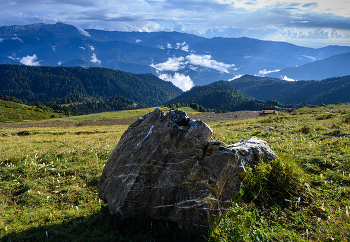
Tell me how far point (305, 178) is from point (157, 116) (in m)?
7.26

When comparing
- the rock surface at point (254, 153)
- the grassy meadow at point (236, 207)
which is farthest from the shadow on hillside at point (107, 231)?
the rock surface at point (254, 153)

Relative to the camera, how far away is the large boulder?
659cm

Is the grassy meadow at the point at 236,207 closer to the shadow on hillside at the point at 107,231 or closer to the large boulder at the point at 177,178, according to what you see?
the shadow on hillside at the point at 107,231

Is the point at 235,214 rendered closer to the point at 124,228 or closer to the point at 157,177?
the point at 157,177

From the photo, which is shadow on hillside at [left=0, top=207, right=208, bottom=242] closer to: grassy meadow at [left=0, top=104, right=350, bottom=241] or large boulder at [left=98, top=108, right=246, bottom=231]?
grassy meadow at [left=0, top=104, right=350, bottom=241]

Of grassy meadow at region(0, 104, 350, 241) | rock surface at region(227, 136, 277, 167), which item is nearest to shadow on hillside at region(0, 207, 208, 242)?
grassy meadow at region(0, 104, 350, 241)

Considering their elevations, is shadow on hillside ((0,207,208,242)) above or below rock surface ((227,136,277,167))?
below

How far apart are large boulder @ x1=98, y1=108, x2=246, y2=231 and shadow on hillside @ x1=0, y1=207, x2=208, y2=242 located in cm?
31

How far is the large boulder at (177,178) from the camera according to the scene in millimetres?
6590

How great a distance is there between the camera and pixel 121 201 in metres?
7.11

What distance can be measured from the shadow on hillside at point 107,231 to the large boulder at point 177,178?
31 centimetres

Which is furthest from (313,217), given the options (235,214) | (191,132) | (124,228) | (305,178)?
(124,228)

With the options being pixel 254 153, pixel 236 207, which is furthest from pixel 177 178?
pixel 254 153

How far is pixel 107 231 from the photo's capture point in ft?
22.4
